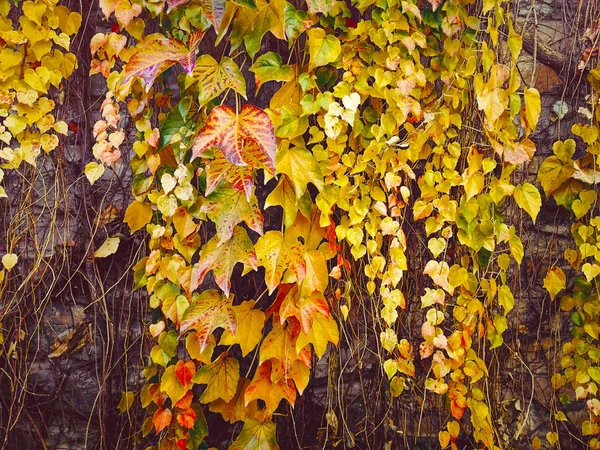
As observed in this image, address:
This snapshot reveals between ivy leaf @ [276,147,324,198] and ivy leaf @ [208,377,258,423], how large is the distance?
57cm

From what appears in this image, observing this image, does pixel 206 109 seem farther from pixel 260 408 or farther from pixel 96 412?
pixel 96 412

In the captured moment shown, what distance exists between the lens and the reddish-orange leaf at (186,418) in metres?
1.32

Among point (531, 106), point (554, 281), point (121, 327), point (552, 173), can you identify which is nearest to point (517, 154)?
point (531, 106)

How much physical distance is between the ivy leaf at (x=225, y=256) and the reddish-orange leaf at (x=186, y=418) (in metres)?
0.40

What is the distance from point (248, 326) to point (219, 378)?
169 millimetres

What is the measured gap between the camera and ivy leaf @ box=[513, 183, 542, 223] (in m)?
1.29

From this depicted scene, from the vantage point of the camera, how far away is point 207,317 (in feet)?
4.01

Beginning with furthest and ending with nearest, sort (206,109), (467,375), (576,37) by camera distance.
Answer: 1. (576,37)
2. (467,375)
3. (206,109)

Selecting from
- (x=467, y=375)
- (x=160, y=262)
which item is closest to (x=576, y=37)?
(x=467, y=375)

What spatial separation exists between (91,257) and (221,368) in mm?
537

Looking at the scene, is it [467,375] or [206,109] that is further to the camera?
[467,375]

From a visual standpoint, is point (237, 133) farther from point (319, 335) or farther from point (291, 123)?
point (319, 335)

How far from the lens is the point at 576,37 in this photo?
59.6 inches

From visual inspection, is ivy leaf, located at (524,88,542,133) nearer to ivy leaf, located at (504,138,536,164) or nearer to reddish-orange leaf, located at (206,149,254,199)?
ivy leaf, located at (504,138,536,164)
